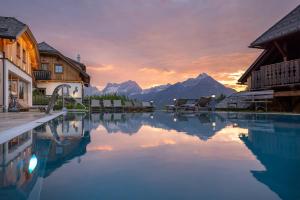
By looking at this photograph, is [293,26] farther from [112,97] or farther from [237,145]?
[112,97]

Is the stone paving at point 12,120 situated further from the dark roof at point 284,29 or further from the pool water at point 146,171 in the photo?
the dark roof at point 284,29

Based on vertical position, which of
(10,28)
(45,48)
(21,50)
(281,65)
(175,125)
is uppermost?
(45,48)

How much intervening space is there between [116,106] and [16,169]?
2153 cm

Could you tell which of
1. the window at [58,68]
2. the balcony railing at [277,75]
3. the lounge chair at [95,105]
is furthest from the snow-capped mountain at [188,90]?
the balcony railing at [277,75]

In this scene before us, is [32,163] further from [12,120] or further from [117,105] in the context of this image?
[117,105]

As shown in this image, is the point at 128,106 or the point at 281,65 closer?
the point at 281,65

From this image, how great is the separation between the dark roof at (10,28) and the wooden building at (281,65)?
16.0m

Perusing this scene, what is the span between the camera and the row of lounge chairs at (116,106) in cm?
2450

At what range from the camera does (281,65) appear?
18.1 metres

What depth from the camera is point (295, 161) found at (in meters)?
3.95

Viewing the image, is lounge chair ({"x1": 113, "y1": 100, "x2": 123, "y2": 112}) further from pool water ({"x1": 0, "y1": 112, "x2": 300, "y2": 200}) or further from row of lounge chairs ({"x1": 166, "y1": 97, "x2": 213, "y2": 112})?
pool water ({"x1": 0, "y1": 112, "x2": 300, "y2": 200})

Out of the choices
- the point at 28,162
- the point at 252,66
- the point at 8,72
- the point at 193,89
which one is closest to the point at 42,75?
the point at 8,72

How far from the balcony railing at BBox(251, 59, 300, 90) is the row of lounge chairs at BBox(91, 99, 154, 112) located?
10598mm

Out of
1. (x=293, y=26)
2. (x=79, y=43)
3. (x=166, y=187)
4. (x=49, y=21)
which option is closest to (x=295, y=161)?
(x=166, y=187)
